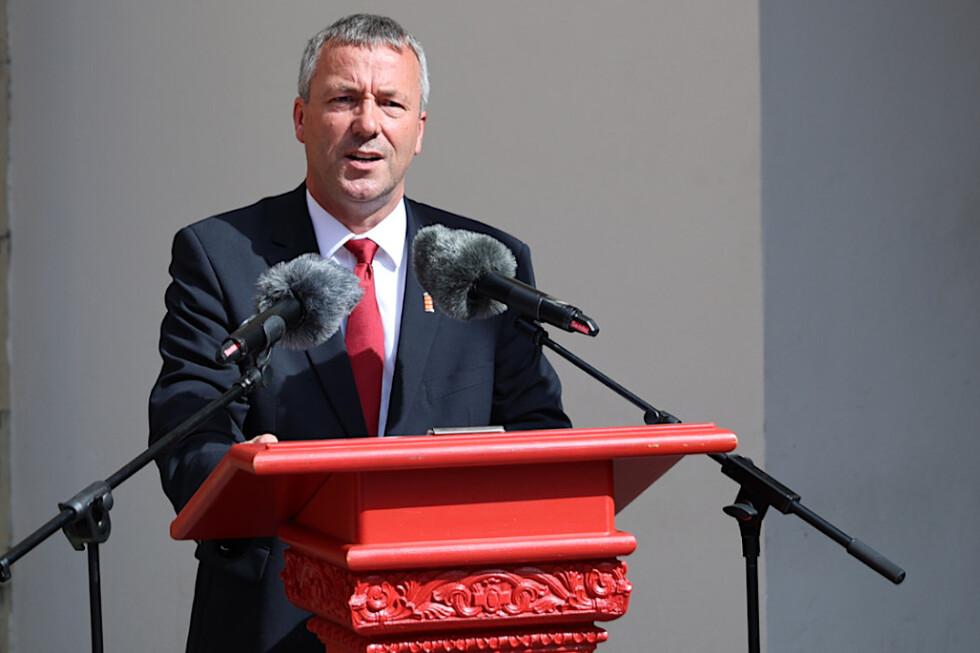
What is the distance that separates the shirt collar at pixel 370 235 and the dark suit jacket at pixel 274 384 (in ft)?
0.06

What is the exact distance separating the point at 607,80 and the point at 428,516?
2610 millimetres

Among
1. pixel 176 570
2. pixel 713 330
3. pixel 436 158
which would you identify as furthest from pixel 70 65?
pixel 713 330

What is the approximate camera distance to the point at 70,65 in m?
4.58

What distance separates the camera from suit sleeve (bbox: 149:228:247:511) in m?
1.93

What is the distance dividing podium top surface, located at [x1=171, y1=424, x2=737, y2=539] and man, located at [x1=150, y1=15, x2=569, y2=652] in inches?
22.2

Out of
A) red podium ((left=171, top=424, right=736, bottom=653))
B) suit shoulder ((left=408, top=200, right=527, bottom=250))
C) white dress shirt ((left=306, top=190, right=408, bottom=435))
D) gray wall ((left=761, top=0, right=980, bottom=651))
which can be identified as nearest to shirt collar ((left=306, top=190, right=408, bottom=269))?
white dress shirt ((left=306, top=190, right=408, bottom=435))

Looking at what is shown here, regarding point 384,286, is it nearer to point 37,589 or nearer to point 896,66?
point 896,66

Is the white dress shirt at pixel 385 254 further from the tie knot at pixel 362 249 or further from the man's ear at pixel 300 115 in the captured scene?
the man's ear at pixel 300 115

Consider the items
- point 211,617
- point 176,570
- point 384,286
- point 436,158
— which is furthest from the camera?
point 176,570

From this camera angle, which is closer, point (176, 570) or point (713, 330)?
point (713, 330)

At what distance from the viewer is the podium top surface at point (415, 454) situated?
131 centimetres

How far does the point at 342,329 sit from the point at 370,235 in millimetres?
202

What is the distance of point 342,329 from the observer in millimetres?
2271

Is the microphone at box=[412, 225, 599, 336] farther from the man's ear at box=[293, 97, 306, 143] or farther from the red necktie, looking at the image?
the man's ear at box=[293, 97, 306, 143]
